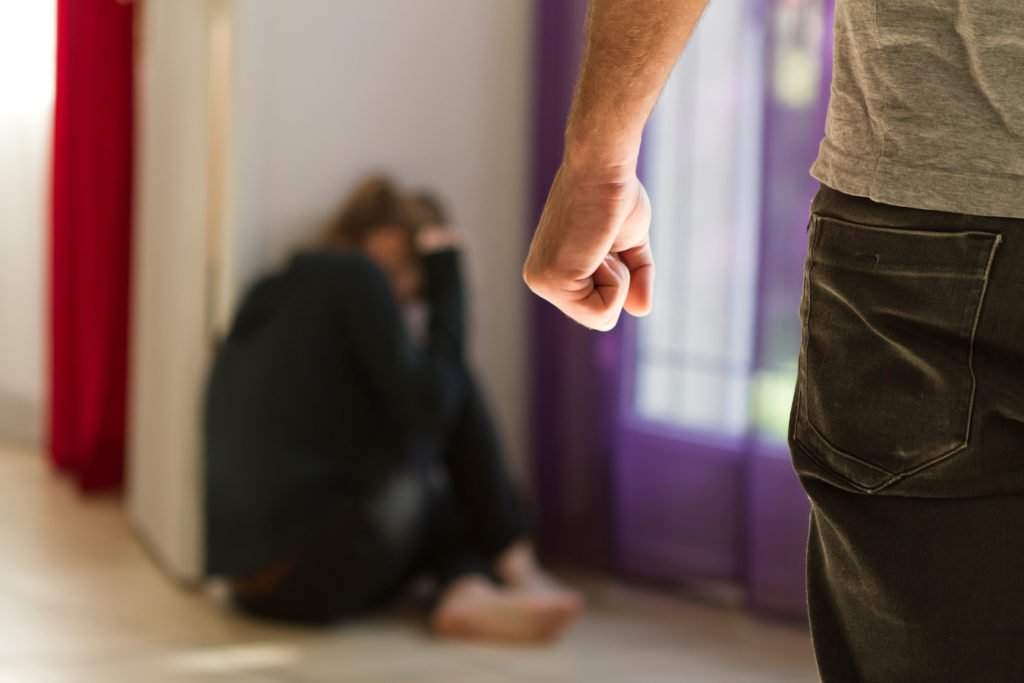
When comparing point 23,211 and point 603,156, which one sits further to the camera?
point 23,211

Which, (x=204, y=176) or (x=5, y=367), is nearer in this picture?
(x=204, y=176)

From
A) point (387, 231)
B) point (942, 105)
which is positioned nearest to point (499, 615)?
point (387, 231)

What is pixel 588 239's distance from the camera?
0.89 m

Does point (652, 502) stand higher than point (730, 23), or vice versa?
point (730, 23)

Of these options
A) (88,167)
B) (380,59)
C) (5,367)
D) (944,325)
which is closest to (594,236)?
(944,325)

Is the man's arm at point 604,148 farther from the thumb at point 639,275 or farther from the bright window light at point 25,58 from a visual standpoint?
the bright window light at point 25,58

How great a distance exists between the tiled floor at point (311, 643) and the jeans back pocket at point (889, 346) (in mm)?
1448

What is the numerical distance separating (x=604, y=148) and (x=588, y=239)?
2.3 inches

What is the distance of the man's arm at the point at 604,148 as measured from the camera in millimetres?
853

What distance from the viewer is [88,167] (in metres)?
3.15

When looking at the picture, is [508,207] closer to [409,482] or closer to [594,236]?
[409,482]

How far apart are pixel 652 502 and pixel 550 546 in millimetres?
320

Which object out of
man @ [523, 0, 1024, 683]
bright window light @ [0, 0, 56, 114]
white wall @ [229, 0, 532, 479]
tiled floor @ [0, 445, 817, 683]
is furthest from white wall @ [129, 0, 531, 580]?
man @ [523, 0, 1024, 683]

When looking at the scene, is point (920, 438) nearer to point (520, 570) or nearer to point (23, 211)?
point (520, 570)
